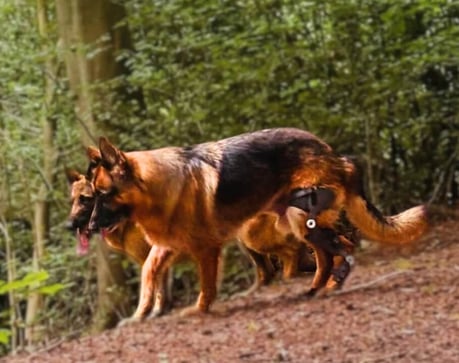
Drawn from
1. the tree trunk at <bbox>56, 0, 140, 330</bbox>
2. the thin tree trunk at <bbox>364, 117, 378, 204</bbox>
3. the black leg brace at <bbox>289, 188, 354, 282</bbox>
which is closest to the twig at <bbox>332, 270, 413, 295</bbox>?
the thin tree trunk at <bbox>364, 117, 378, 204</bbox>

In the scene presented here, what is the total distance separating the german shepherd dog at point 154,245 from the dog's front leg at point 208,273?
0.38 ft

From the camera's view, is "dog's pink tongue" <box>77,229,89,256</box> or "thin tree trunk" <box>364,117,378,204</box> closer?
"dog's pink tongue" <box>77,229,89,256</box>

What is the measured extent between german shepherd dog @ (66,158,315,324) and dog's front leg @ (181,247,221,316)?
12 cm

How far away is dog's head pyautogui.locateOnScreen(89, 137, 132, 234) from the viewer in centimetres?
245

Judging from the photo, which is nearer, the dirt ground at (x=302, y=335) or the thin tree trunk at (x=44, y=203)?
→ the dirt ground at (x=302, y=335)

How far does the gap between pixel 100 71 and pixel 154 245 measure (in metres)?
3.19

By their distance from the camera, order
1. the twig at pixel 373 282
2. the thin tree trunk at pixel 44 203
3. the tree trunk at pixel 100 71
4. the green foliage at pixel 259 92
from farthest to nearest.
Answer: the thin tree trunk at pixel 44 203 < the green foliage at pixel 259 92 < the twig at pixel 373 282 < the tree trunk at pixel 100 71

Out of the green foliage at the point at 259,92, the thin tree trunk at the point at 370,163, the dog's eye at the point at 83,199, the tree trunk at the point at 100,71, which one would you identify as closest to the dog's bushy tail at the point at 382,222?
the dog's eye at the point at 83,199

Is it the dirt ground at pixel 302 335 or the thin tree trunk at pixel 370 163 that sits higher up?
the thin tree trunk at pixel 370 163

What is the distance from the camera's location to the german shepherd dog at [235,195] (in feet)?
8.89

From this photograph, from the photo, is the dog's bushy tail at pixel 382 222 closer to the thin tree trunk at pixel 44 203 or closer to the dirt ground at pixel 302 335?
the dirt ground at pixel 302 335

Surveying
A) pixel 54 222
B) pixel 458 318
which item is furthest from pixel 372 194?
pixel 54 222

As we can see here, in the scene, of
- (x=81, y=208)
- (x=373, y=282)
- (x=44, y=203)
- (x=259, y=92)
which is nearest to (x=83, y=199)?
(x=81, y=208)

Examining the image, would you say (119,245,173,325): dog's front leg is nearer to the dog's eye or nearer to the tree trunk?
the dog's eye
